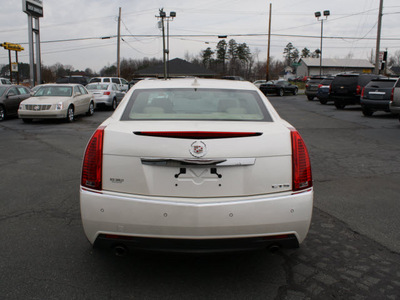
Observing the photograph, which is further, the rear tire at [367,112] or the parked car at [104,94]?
the parked car at [104,94]

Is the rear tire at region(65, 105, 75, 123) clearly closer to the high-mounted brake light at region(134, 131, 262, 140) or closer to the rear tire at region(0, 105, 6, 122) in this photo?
the rear tire at region(0, 105, 6, 122)

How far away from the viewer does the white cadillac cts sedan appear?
2.79 meters

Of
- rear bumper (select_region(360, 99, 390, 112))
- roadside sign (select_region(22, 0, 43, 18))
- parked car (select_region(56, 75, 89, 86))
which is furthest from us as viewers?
roadside sign (select_region(22, 0, 43, 18))

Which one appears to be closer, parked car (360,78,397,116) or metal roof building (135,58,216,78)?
parked car (360,78,397,116)

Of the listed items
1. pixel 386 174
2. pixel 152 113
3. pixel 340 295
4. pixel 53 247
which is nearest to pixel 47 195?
pixel 53 247

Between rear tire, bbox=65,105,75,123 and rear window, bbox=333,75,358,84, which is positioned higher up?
rear window, bbox=333,75,358,84

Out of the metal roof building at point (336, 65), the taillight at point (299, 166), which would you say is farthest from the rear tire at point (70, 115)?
the metal roof building at point (336, 65)

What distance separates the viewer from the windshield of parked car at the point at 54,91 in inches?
622

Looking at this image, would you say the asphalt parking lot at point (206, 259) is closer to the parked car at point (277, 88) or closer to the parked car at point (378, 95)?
the parked car at point (378, 95)

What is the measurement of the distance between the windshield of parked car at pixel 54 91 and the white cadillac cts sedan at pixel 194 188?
14.1 meters

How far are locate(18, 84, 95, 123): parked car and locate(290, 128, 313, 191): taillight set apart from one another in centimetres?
1338

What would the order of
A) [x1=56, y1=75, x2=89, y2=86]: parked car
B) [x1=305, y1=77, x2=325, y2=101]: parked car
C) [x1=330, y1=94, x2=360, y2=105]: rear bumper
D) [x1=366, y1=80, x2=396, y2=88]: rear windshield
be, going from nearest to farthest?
1. [x1=366, y1=80, x2=396, y2=88]: rear windshield
2. [x1=330, y1=94, x2=360, y2=105]: rear bumper
3. [x1=305, y1=77, x2=325, y2=101]: parked car
4. [x1=56, y1=75, x2=89, y2=86]: parked car

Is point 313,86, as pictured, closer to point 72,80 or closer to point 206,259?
point 72,80

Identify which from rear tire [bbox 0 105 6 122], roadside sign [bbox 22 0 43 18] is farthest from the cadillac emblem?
roadside sign [bbox 22 0 43 18]
